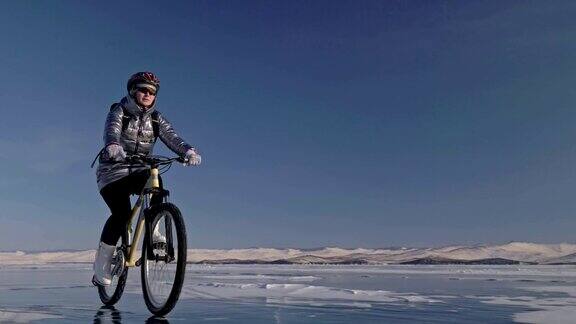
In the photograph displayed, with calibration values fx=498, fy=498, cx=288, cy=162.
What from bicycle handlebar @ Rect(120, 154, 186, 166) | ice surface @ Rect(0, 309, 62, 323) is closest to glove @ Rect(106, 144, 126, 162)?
bicycle handlebar @ Rect(120, 154, 186, 166)

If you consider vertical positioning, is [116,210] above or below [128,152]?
below

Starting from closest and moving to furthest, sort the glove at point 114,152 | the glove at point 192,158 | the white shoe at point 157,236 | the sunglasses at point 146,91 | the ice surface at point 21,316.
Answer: the ice surface at point 21,316 → the glove at point 114,152 → the white shoe at point 157,236 → the glove at point 192,158 → the sunglasses at point 146,91

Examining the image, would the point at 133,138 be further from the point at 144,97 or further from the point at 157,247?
the point at 157,247

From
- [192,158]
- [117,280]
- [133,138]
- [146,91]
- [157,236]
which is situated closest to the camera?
[157,236]

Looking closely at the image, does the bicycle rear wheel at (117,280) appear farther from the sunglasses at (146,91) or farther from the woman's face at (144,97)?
the sunglasses at (146,91)

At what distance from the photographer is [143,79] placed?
233 inches

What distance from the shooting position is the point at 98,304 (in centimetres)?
642

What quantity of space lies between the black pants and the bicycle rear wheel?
0.15 m

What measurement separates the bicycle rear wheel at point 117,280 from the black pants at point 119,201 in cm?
15

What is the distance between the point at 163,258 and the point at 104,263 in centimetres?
139

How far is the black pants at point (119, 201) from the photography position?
6.01 meters

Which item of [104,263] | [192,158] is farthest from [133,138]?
[104,263]

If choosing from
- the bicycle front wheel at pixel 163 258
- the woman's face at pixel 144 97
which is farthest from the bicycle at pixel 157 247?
the woman's face at pixel 144 97

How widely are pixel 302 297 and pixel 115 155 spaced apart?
350cm
